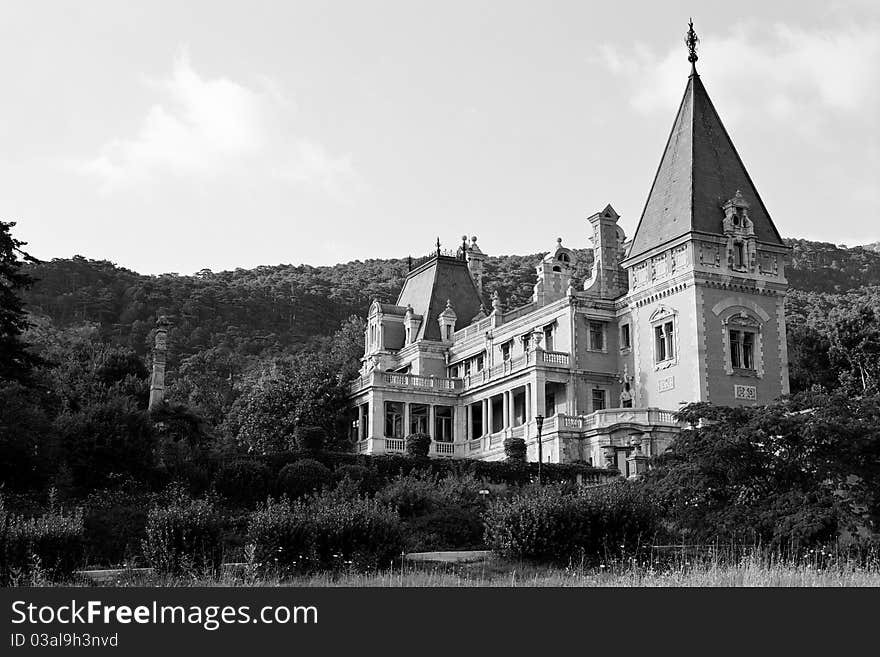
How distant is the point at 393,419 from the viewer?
221 ft

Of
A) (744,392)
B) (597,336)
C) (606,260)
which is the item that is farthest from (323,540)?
(606,260)

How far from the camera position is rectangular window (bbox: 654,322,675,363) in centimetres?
5803

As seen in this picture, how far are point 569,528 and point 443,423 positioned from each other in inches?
1597

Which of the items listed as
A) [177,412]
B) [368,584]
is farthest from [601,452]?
[368,584]

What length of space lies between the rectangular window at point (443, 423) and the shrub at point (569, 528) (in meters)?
38.6

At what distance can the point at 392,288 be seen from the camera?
121875 millimetres

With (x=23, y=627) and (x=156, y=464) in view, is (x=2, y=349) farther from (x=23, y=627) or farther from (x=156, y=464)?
(x=23, y=627)

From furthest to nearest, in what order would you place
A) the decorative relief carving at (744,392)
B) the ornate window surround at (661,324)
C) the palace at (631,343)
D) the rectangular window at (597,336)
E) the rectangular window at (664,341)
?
the rectangular window at (597,336)
the rectangular window at (664,341)
the ornate window surround at (661,324)
the decorative relief carving at (744,392)
the palace at (631,343)

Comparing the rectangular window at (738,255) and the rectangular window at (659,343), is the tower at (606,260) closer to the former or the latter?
the rectangular window at (659,343)

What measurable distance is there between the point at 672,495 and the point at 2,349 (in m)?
22.7

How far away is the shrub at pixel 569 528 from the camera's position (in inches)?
1118

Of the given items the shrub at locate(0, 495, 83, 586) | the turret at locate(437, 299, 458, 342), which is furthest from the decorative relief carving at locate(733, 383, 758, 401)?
the shrub at locate(0, 495, 83, 586)

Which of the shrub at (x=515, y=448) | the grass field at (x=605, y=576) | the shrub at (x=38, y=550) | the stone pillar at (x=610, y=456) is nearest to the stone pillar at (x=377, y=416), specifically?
the shrub at (x=515, y=448)

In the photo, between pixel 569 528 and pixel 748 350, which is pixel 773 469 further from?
pixel 748 350
